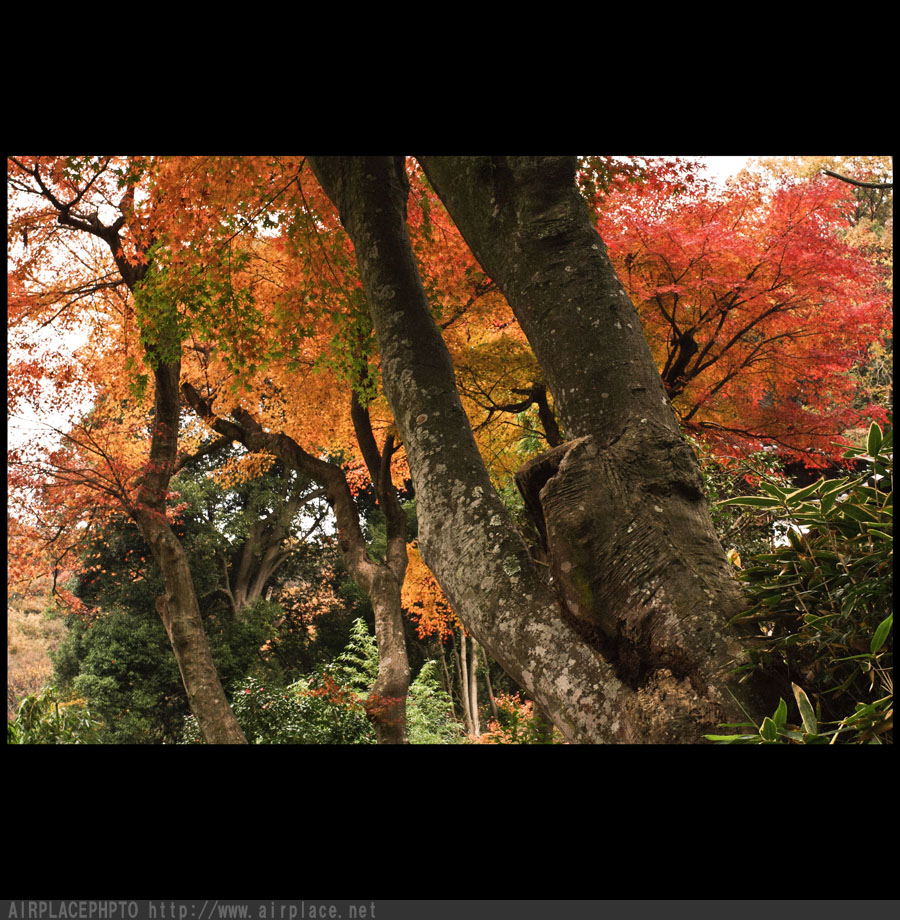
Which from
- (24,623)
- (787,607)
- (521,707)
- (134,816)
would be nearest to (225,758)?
(134,816)

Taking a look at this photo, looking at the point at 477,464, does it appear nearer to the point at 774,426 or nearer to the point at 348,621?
the point at 774,426

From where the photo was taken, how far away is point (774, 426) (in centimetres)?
623

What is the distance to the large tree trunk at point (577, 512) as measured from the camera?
1529 mm

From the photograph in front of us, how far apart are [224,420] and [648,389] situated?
684 centimetres

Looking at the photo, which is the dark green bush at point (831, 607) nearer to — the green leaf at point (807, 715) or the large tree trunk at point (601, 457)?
the green leaf at point (807, 715)

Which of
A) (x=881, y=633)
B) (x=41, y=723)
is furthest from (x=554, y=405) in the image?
(x=41, y=723)

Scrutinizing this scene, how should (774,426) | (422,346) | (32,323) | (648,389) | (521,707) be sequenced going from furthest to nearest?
(521,707)
(32,323)
(774,426)
(422,346)
(648,389)

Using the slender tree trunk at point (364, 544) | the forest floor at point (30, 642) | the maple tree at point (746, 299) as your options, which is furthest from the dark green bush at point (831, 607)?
the forest floor at point (30, 642)

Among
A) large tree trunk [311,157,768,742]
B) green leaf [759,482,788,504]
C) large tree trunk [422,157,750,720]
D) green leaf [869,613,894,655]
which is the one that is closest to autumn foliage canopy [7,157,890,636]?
large tree trunk [422,157,750,720]

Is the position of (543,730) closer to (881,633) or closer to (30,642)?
(881,633)

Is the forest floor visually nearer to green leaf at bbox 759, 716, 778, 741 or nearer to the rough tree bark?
the rough tree bark

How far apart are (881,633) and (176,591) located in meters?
6.50

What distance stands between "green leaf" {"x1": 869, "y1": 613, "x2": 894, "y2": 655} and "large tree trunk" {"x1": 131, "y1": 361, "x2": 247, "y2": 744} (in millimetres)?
6161

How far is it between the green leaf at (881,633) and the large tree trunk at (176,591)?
243 inches
